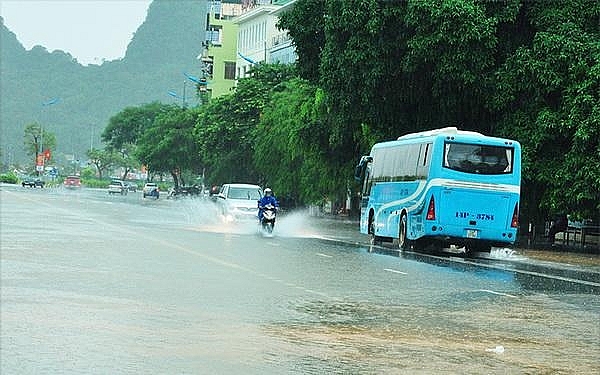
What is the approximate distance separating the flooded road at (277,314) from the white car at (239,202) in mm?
16460

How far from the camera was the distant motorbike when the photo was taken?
39.8 meters

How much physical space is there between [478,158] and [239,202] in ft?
47.0

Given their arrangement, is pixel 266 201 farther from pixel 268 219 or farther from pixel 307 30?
pixel 307 30

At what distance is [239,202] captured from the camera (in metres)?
44.8

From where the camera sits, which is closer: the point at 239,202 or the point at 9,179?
the point at 239,202

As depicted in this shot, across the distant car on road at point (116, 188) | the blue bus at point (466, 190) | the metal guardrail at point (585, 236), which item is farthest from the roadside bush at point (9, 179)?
the blue bus at point (466, 190)

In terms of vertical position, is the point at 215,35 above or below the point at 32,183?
above

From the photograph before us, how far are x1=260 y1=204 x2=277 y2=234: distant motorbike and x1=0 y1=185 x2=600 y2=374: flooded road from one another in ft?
39.1

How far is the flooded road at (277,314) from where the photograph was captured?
37.1 feet

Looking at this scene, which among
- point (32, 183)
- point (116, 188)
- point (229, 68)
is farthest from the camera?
point (32, 183)

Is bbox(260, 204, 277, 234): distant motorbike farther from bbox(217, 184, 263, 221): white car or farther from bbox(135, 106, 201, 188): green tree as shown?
bbox(135, 106, 201, 188): green tree

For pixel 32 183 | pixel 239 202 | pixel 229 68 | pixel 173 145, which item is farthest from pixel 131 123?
pixel 239 202

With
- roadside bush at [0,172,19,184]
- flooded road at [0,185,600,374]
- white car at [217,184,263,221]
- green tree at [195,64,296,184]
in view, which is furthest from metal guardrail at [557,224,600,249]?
roadside bush at [0,172,19,184]

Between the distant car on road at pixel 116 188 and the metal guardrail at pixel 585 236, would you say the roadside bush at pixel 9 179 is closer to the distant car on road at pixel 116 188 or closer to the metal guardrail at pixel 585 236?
the distant car on road at pixel 116 188
